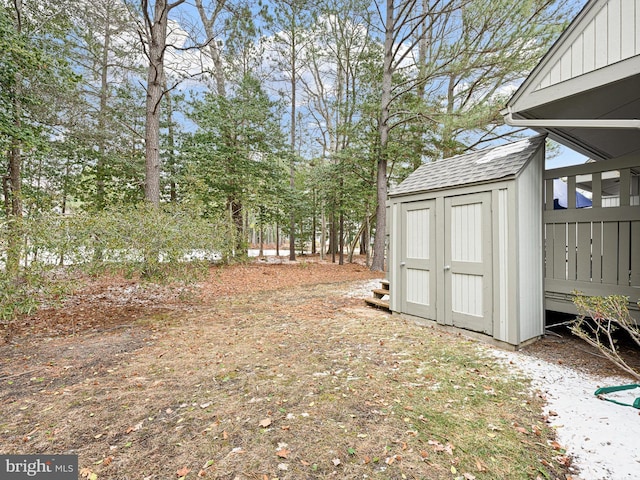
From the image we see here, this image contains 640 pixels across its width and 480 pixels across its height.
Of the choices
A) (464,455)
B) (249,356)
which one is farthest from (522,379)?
(249,356)

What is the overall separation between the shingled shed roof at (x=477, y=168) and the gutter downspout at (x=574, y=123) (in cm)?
50

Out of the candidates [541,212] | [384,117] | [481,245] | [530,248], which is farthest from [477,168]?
[384,117]

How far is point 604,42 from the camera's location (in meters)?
2.79

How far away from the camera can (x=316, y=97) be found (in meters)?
15.7

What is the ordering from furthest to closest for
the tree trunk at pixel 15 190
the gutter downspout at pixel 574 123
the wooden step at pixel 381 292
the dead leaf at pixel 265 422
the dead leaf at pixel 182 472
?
the wooden step at pixel 381 292 < the tree trunk at pixel 15 190 < the gutter downspout at pixel 574 123 < the dead leaf at pixel 265 422 < the dead leaf at pixel 182 472

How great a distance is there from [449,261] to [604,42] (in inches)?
110

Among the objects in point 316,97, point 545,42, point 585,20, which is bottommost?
point 585,20

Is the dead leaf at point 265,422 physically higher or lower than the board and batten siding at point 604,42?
lower

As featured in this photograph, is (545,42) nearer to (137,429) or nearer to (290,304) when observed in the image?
(290,304)

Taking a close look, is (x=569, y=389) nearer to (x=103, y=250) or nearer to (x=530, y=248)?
(x=530, y=248)

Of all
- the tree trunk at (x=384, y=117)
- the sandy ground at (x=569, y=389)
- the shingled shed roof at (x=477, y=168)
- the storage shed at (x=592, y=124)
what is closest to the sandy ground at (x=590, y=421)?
the sandy ground at (x=569, y=389)

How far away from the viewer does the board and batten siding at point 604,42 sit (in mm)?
2631

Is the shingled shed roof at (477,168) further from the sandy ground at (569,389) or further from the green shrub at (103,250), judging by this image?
the green shrub at (103,250)

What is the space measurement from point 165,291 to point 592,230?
801cm
